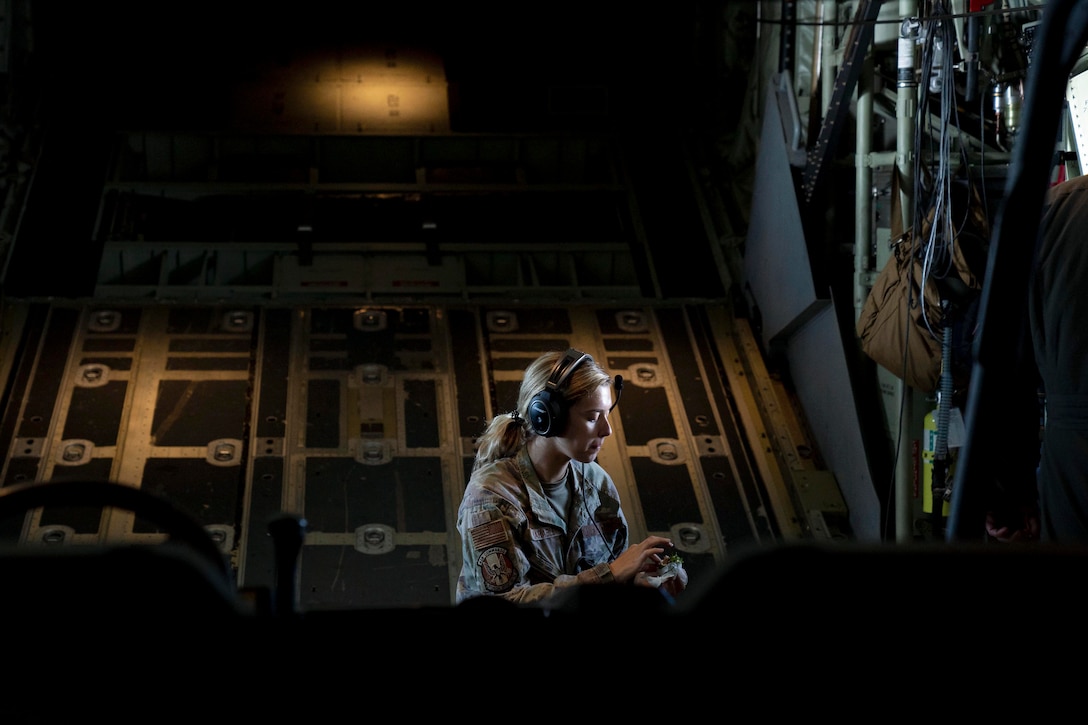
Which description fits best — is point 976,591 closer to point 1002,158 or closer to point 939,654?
point 939,654

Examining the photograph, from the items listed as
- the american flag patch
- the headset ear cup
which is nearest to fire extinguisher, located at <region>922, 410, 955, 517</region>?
the headset ear cup

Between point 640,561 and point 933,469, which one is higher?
point 933,469

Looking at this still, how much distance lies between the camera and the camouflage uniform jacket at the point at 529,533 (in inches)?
126

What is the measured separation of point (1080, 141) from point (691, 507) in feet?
7.33

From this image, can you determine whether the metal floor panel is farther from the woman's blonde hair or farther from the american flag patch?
→ the american flag patch

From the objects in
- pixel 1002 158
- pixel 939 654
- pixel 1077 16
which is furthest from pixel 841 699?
pixel 1002 158

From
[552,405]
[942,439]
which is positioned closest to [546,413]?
[552,405]

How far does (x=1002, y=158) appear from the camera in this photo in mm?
5383

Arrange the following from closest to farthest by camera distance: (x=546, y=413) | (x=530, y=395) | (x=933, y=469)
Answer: (x=546, y=413) < (x=530, y=395) < (x=933, y=469)

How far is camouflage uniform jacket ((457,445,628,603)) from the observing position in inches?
126

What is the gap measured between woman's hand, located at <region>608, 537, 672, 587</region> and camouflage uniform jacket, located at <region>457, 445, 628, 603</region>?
0.05m

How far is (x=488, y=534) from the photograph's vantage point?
3.24 meters

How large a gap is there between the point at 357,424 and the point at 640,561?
9.42ft

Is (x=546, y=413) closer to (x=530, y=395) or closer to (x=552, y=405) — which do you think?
(x=552, y=405)
